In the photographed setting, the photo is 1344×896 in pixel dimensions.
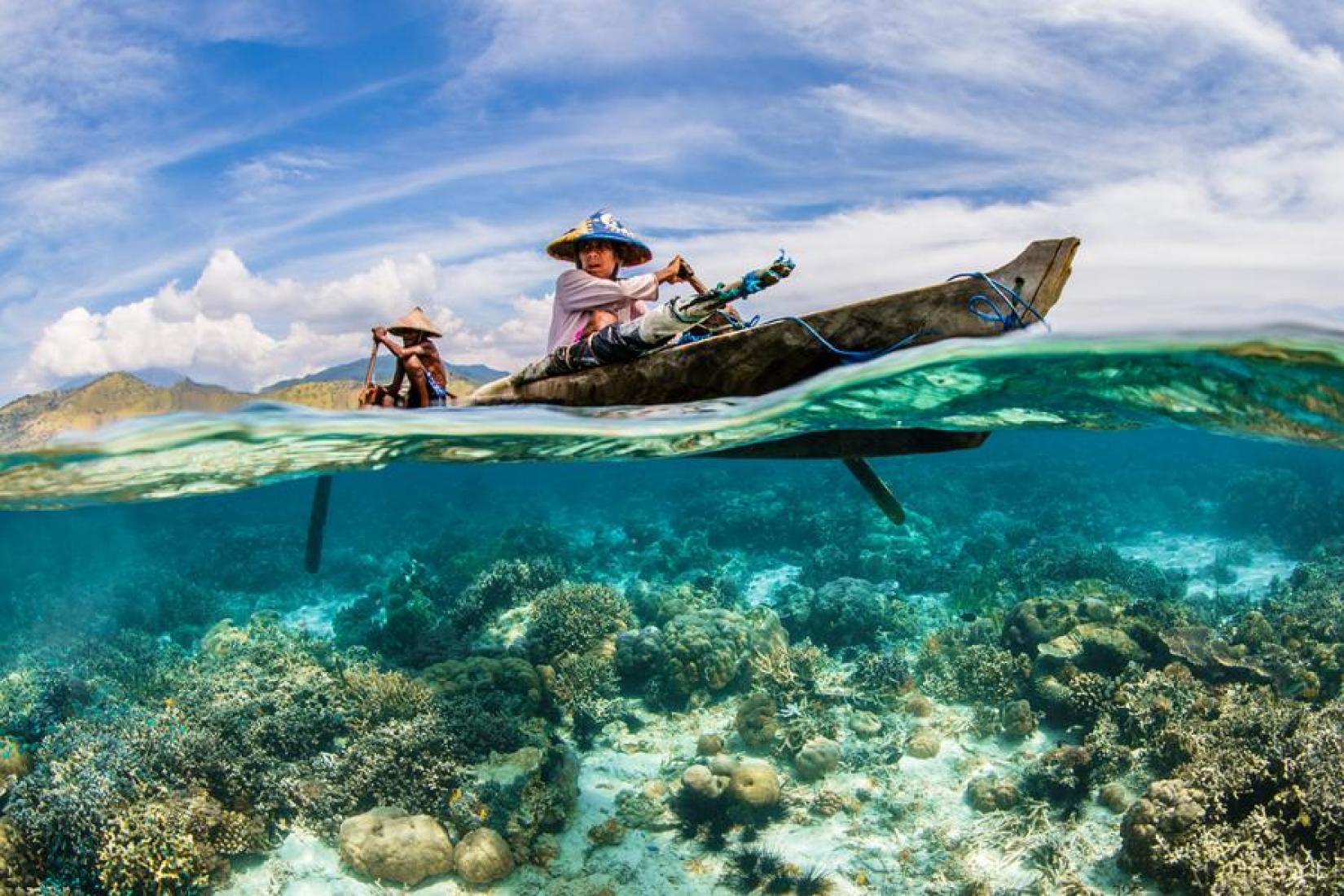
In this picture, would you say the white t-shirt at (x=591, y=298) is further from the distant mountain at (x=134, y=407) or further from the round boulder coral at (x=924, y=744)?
the round boulder coral at (x=924, y=744)

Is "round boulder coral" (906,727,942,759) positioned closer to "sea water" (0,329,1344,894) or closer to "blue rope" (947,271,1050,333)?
"sea water" (0,329,1344,894)

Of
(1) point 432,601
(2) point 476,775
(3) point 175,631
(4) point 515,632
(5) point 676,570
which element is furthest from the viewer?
(5) point 676,570

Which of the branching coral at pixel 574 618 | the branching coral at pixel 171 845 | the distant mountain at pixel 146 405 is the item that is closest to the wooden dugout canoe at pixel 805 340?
the distant mountain at pixel 146 405

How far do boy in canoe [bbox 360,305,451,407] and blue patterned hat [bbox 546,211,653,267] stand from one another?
1491 mm

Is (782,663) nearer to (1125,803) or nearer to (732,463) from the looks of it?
(1125,803)

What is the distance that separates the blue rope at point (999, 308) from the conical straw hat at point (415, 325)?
4.67 meters

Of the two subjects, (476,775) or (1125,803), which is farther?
(476,775)

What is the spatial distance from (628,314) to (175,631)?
709 inches

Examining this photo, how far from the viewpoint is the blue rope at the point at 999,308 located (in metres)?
4.44

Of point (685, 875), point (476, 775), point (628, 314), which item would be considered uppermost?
point (628, 314)

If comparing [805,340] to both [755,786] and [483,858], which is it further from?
[483,858]

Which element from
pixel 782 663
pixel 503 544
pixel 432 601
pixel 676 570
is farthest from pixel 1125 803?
pixel 503 544

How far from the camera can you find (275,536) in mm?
25719

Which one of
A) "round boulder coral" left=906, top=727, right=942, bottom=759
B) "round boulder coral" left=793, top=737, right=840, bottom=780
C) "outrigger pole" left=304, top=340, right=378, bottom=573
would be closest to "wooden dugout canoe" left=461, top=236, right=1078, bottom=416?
"outrigger pole" left=304, top=340, right=378, bottom=573
